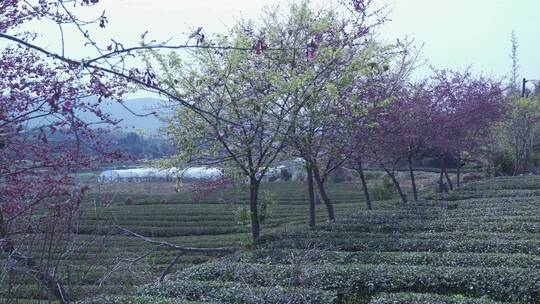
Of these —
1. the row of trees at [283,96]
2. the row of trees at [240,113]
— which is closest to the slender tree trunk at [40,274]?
the row of trees at [240,113]

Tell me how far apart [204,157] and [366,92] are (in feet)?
13.5

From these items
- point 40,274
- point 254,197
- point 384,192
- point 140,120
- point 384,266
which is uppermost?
point 140,120

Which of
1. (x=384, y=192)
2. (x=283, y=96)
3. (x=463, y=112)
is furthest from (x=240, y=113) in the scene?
(x=384, y=192)

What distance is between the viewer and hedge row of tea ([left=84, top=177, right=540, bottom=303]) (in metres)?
6.54

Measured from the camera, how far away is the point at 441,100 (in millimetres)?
21906

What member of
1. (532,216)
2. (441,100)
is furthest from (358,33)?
(441,100)

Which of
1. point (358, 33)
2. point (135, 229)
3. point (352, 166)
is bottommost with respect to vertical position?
point (135, 229)

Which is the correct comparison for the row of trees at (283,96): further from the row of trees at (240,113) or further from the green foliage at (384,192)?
the green foliage at (384,192)

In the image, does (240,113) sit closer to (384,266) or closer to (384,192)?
(384,266)

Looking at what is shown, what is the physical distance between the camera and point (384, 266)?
7793 millimetres

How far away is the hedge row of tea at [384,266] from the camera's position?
6539mm

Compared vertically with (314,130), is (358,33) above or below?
above

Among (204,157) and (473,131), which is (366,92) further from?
(473,131)

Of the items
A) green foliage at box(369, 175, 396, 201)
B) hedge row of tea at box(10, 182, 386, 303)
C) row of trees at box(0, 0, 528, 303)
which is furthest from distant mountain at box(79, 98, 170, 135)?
green foliage at box(369, 175, 396, 201)
